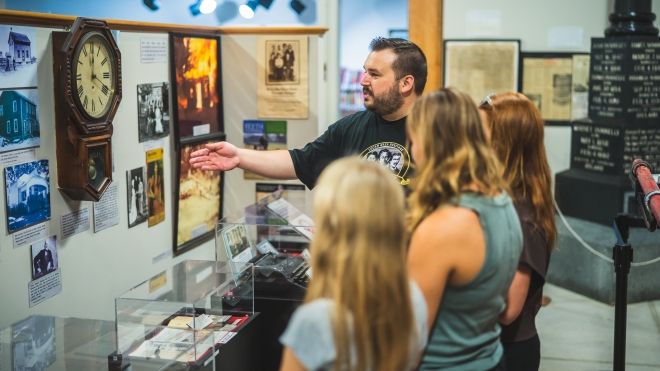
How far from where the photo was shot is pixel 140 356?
263 cm

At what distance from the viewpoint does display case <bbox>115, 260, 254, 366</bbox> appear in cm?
263

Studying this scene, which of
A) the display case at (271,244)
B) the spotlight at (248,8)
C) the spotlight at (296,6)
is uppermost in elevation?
the spotlight at (296,6)

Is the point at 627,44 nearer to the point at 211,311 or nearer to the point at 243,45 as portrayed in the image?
the point at 243,45

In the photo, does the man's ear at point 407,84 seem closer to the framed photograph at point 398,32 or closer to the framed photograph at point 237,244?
the framed photograph at point 237,244

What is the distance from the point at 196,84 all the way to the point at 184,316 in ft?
6.57

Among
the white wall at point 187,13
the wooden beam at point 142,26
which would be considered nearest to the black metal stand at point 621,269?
the wooden beam at point 142,26

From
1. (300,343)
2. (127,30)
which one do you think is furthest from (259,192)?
(300,343)

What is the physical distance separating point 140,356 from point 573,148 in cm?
459

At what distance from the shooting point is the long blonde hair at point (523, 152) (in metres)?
2.37

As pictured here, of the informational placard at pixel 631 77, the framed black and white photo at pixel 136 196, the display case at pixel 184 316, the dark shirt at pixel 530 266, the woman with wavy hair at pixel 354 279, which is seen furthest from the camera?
the informational placard at pixel 631 77

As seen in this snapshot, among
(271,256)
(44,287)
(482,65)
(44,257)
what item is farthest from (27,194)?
(482,65)

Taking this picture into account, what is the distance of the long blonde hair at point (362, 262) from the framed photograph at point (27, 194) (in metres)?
1.81

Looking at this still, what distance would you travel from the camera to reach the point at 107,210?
3654mm

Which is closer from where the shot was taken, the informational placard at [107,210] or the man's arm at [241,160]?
the man's arm at [241,160]
